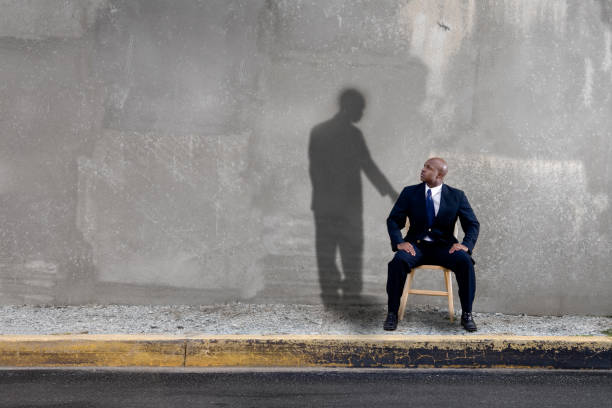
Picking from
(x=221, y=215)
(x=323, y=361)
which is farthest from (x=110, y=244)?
(x=323, y=361)

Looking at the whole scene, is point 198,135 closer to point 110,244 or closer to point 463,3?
point 110,244

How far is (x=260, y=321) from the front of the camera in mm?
5094

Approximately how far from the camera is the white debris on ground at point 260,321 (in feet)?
15.5

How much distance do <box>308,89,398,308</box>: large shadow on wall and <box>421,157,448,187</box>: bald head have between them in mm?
698

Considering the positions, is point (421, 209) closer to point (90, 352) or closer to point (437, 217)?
point (437, 217)

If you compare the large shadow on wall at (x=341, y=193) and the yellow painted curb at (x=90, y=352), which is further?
the large shadow on wall at (x=341, y=193)

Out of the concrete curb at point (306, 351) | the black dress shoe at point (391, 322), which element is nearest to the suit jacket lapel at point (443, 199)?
the black dress shoe at point (391, 322)

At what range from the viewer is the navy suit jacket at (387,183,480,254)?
4.98m

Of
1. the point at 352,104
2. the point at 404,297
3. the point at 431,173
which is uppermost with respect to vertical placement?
the point at 352,104

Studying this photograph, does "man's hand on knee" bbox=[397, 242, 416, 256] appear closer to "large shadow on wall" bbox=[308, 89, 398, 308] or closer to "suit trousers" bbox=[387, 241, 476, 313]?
"suit trousers" bbox=[387, 241, 476, 313]

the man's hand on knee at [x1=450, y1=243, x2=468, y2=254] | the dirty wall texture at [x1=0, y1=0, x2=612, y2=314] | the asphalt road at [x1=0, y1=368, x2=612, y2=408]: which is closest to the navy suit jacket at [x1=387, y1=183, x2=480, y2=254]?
the man's hand on knee at [x1=450, y1=243, x2=468, y2=254]

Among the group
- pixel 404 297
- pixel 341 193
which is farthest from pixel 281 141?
pixel 404 297

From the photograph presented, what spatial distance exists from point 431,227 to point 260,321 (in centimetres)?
151

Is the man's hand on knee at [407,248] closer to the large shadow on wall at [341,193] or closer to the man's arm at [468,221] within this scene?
the man's arm at [468,221]
